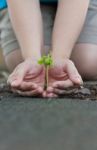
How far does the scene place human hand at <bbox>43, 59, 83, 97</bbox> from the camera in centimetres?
110

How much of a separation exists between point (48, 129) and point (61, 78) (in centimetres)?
75

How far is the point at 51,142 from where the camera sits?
1.35 ft

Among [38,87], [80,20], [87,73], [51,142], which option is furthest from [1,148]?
[87,73]

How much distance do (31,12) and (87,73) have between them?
1.29 feet

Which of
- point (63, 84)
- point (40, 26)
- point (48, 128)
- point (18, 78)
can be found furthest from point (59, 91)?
point (48, 128)

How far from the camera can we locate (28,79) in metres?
1.18

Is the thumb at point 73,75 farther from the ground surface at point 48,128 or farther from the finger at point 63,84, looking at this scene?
the ground surface at point 48,128

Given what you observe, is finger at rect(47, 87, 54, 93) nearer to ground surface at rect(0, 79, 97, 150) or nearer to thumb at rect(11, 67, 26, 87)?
thumb at rect(11, 67, 26, 87)

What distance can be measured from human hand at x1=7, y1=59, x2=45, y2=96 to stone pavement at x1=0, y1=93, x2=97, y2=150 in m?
0.52

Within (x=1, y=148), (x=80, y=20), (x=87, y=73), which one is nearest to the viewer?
(x=1, y=148)

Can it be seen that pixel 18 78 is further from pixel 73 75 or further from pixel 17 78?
pixel 73 75

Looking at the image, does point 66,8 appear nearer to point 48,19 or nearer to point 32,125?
point 48,19

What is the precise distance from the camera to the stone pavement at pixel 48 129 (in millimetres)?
403

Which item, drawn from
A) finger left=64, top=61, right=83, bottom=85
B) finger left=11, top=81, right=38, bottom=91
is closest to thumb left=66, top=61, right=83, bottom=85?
finger left=64, top=61, right=83, bottom=85
